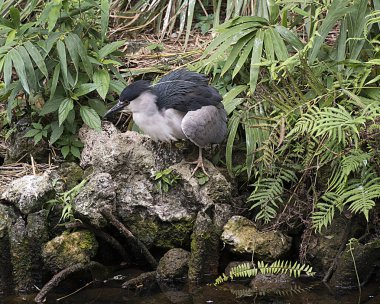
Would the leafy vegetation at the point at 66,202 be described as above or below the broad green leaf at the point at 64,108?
below

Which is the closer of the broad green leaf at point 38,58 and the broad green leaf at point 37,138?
the broad green leaf at point 38,58

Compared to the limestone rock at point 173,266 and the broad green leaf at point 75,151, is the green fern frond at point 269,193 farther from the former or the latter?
the broad green leaf at point 75,151

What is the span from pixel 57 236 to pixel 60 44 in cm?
161

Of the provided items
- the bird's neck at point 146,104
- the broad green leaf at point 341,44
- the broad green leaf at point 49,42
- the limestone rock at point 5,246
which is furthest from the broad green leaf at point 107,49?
the broad green leaf at point 341,44

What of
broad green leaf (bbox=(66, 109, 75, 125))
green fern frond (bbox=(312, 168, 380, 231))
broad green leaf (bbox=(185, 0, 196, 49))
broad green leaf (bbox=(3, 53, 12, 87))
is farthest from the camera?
broad green leaf (bbox=(185, 0, 196, 49))

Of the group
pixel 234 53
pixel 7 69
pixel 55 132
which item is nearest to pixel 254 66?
pixel 234 53

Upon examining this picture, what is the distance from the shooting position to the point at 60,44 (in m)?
6.88

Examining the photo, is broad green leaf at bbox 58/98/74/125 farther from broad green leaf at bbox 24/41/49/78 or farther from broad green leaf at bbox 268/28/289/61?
broad green leaf at bbox 268/28/289/61

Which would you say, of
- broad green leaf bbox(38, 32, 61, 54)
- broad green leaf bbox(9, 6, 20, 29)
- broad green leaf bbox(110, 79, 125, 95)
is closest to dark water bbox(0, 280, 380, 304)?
broad green leaf bbox(110, 79, 125, 95)

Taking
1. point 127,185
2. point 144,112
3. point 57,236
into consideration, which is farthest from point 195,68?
point 57,236

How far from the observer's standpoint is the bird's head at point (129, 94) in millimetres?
6773

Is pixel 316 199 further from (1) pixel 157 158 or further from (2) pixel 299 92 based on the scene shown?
(1) pixel 157 158

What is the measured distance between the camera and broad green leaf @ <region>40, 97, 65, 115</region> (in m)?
7.04

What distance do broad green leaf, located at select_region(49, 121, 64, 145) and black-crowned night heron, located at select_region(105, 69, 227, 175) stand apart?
0.50 meters
